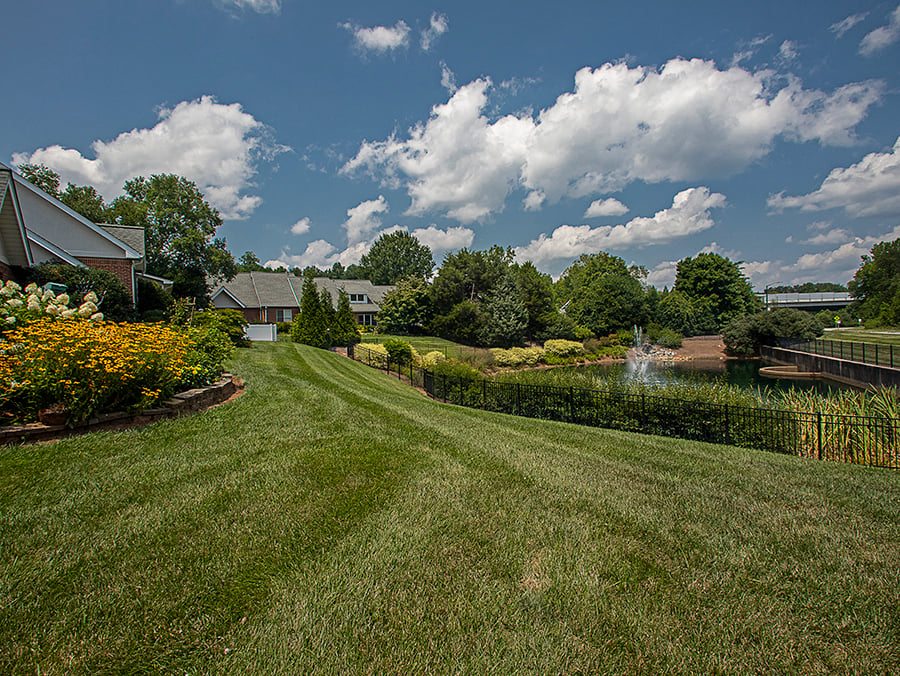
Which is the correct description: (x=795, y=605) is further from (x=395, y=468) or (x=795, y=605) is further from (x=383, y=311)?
(x=383, y=311)

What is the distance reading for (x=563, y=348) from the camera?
34.8 m

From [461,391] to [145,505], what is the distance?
35.0 ft

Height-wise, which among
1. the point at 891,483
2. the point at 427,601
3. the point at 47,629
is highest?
the point at 47,629

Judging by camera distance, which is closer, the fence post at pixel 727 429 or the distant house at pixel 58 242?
the fence post at pixel 727 429

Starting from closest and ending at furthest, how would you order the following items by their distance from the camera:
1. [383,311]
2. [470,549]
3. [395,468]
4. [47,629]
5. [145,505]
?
[47,629]
[470,549]
[145,505]
[395,468]
[383,311]

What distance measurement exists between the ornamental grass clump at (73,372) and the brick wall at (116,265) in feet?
42.5

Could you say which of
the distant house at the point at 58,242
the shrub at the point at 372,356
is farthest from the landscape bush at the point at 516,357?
the distant house at the point at 58,242

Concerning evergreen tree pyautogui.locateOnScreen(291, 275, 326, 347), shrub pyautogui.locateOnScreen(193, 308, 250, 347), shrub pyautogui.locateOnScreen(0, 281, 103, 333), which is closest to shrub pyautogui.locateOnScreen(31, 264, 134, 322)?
shrub pyautogui.locateOnScreen(193, 308, 250, 347)

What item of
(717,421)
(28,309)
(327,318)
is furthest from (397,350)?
(28,309)

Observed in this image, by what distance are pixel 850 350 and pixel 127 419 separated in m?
30.9

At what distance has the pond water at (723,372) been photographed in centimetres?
2071

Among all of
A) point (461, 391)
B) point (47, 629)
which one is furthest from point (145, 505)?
point (461, 391)

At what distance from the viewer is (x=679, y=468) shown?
17.2 ft

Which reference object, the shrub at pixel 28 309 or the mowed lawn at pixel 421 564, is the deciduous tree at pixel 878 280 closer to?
the mowed lawn at pixel 421 564
